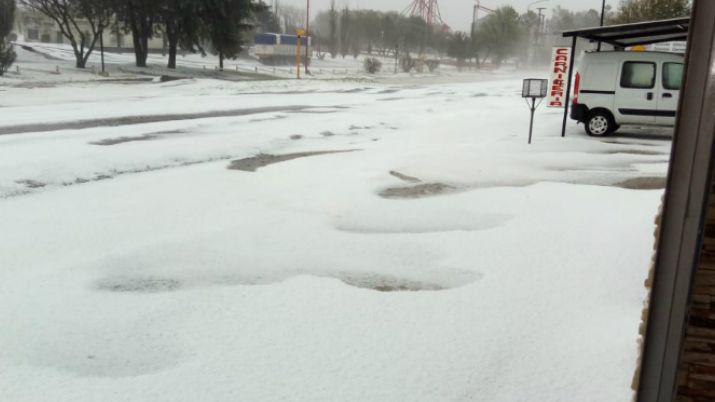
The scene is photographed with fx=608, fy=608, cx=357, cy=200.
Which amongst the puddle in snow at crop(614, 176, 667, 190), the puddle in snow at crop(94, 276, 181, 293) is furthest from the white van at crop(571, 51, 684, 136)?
the puddle in snow at crop(94, 276, 181, 293)

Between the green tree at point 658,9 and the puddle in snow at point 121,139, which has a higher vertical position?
the green tree at point 658,9

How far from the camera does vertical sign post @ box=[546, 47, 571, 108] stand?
13688mm

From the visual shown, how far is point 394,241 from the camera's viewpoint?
5.89 metres

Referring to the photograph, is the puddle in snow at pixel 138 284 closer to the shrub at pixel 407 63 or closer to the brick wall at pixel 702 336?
the brick wall at pixel 702 336

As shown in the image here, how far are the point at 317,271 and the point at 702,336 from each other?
11.3 feet

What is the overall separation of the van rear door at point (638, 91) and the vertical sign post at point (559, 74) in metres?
1.18

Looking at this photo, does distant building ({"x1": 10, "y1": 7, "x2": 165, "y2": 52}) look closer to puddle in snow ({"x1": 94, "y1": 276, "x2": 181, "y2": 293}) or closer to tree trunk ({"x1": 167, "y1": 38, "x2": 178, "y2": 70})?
tree trunk ({"x1": 167, "y1": 38, "x2": 178, "y2": 70})

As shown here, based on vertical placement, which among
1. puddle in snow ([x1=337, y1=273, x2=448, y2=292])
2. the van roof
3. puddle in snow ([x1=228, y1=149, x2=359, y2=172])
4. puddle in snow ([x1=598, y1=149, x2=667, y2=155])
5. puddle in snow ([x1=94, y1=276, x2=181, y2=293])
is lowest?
puddle in snow ([x1=94, y1=276, x2=181, y2=293])

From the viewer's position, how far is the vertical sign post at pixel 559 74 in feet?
44.9

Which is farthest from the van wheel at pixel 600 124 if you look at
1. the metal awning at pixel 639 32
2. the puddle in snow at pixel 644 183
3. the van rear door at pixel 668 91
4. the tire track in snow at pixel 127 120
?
the tire track in snow at pixel 127 120

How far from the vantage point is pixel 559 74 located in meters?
13.9

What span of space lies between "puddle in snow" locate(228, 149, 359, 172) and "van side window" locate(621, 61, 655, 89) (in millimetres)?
6348

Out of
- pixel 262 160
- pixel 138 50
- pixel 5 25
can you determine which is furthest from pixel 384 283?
pixel 138 50

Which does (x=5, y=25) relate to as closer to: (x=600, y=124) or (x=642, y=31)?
(x=600, y=124)
